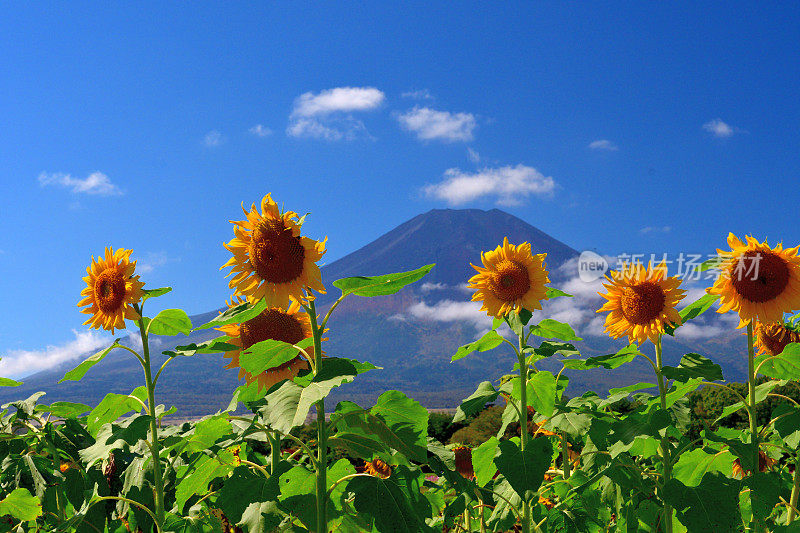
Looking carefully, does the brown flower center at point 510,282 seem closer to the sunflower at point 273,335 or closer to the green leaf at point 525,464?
the green leaf at point 525,464

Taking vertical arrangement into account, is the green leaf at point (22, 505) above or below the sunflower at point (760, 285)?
below

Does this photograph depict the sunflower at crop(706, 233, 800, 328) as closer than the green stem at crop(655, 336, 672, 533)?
No

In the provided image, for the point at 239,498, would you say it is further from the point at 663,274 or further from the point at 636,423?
the point at 663,274

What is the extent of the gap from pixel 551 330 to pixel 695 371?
0.91 metres

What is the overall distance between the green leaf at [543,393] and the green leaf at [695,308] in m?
0.81

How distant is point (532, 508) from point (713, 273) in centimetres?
187

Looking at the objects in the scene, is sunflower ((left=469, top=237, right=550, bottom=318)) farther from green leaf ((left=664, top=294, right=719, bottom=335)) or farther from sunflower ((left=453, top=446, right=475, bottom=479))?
sunflower ((left=453, top=446, right=475, bottom=479))

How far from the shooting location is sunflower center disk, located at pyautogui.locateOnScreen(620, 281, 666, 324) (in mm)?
4039

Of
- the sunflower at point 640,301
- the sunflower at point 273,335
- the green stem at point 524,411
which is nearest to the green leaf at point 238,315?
the sunflower at point 273,335

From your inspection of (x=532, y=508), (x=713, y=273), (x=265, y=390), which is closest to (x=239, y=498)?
(x=265, y=390)

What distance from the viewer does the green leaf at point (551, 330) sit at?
418 cm

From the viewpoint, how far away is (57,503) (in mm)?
4637

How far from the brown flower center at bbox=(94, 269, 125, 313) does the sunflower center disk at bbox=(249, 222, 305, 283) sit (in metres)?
1.22

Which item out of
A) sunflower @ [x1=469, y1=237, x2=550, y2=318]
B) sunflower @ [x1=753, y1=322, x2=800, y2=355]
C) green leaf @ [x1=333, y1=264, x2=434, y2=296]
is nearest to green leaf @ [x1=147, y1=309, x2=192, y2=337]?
green leaf @ [x1=333, y1=264, x2=434, y2=296]
